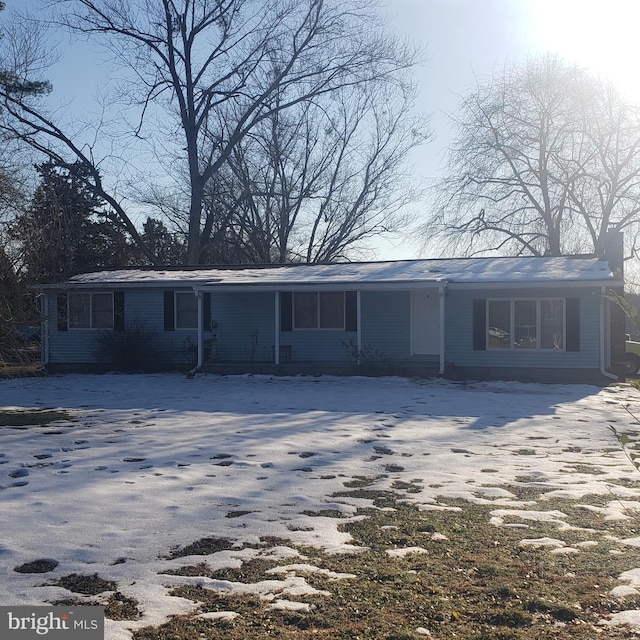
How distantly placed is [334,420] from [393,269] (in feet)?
35.9

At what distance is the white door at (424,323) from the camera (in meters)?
20.2

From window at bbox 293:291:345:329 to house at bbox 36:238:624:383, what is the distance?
28 millimetres

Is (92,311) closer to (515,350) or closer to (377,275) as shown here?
(377,275)

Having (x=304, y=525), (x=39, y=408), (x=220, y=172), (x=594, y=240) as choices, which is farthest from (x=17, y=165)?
(x=594, y=240)

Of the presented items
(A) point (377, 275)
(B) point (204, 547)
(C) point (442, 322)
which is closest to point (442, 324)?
(C) point (442, 322)

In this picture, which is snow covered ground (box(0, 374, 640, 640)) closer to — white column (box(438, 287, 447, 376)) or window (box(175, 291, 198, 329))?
white column (box(438, 287, 447, 376))

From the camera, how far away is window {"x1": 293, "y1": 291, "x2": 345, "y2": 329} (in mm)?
20766

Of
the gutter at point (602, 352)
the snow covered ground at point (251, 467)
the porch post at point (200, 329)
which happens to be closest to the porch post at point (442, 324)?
the snow covered ground at point (251, 467)

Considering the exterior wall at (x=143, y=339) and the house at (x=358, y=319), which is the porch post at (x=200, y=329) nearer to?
the house at (x=358, y=319)

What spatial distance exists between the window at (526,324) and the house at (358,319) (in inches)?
1.0

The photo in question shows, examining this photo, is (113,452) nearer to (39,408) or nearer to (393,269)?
(39,408)

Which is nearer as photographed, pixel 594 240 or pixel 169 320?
pixel 169 320

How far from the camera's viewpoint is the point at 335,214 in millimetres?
36625

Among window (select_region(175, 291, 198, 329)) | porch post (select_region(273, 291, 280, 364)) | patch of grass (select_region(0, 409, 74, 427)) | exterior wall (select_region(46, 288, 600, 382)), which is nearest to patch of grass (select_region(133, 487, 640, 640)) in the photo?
patch of grass (select_region(0, 409, 74, 427))
